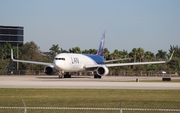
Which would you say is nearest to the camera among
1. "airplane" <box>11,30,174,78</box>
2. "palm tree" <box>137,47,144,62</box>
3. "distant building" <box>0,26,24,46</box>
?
"airplane" <box>11,30,174,78</box>

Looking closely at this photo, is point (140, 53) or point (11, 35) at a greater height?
point (11, 35)

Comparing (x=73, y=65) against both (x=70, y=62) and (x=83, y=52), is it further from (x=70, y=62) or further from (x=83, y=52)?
(x=83, y=52)

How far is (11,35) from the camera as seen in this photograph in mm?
180375

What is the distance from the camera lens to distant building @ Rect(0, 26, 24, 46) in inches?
7037

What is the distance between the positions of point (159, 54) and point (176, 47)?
1923cm

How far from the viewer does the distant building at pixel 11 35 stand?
586 feet

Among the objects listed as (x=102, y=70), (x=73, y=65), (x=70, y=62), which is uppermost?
(x=70, y=62)

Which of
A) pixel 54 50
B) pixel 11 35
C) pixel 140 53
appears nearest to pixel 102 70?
pixel 140 53

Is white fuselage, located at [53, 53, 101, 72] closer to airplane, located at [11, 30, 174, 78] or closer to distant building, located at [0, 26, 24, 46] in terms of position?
airplane, located at [11, 30, 174, 78]

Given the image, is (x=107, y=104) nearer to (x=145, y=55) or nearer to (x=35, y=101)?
(x=35, y=101)

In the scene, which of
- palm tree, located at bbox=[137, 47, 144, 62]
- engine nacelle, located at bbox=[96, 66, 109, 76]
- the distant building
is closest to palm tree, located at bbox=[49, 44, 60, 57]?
the distant building

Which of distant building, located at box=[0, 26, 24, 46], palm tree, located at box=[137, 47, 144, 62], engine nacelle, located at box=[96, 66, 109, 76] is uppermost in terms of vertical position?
distant building, located at box=[0, 26, 24, 46]

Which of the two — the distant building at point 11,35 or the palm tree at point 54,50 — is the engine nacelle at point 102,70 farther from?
the distant building at point 11,35

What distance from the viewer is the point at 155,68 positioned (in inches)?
4692
